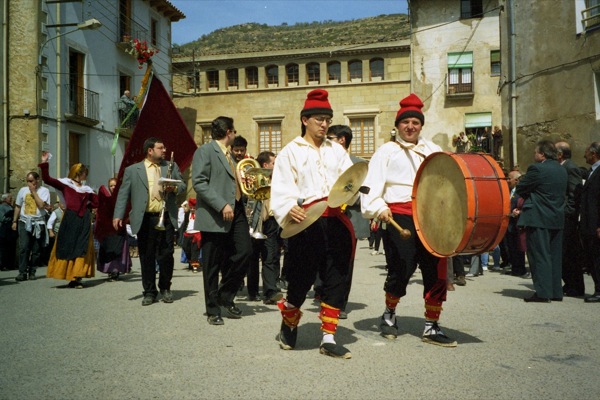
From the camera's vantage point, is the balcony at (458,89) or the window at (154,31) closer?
the window at (154,31)

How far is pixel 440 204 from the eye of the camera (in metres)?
4.82

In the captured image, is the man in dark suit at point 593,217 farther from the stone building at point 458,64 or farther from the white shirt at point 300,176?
the stone building at point 458,64

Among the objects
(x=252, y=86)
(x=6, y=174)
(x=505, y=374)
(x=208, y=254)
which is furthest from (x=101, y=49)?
(x=505, y=374)

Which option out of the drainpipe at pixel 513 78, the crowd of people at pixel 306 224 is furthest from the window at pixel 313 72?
the crowd of people at pixel 306 224

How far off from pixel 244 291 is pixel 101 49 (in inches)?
743

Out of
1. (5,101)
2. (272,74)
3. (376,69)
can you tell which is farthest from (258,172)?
(272,74)

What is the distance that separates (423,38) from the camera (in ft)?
118

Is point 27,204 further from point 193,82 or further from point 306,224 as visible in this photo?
point 193,82

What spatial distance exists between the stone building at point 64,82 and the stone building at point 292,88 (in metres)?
11.1

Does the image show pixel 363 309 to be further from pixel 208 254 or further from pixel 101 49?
pixel 101 49

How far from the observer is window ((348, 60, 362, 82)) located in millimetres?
37938

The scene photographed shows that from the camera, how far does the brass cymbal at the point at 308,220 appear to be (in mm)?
4504

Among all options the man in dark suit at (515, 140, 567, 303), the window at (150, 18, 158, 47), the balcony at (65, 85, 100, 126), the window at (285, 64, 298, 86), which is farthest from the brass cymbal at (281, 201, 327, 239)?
the window at (285, 64, 298, 86)

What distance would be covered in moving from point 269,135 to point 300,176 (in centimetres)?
3434
